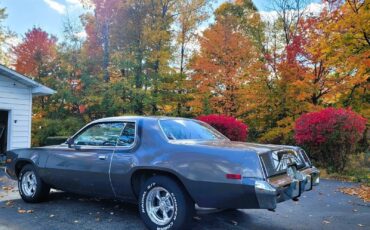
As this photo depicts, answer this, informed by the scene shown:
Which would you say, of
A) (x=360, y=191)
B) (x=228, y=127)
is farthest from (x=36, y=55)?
(x=360, y=191)

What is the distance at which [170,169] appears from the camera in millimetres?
4234

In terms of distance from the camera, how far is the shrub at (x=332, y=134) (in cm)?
966

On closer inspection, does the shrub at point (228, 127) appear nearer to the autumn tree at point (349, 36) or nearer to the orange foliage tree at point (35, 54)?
the autumn tree at point (349, 36)

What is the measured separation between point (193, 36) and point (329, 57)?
1330 cm

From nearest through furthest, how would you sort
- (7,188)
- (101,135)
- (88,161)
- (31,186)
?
(88,161)
(101,135)
(31,186)
(7,188)

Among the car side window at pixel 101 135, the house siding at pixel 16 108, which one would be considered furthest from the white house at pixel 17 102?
the car side window at pixel 101 135

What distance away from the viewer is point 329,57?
1096 centimetres

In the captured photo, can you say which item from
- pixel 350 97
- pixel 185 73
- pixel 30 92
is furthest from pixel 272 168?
pixel 185 73

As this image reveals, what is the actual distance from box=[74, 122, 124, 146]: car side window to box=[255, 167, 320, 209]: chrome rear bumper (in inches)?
93.5

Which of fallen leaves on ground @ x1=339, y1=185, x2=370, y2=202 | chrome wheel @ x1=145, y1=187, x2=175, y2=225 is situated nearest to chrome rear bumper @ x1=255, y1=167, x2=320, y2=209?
A: chrome wheel @ x1=145, y1=187, x2=175, y2=225

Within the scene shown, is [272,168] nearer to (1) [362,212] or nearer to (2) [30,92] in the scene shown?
(1) [362,212]

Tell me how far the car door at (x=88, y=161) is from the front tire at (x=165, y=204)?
74cm

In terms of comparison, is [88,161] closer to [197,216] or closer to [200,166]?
[197,216]

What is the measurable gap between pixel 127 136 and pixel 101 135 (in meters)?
0.62
